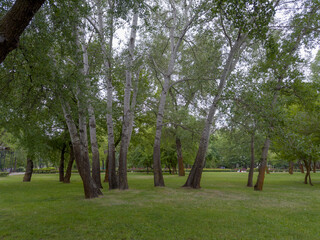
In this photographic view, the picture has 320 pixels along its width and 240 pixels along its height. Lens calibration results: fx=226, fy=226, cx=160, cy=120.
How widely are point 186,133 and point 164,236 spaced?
16.2 m

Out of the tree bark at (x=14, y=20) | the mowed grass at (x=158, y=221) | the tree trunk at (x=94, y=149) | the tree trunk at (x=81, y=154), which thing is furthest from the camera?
the tree trunk at (x=94, y=149)

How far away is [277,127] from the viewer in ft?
32.7

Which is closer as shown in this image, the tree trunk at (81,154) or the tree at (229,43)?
the tree at (229,43)

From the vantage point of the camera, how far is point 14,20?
4.02 metres

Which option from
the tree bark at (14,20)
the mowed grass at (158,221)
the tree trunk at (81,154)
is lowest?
the mowed grass at (158,221)

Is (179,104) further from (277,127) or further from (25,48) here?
(25,48)

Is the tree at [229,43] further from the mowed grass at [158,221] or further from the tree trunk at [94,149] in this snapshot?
the tree trunk at [94,149]

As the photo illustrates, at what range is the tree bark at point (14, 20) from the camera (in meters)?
3.98

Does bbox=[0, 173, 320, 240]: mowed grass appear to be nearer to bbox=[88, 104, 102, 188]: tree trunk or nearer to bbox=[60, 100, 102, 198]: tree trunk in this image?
bbox=[60, 100, 102, 198]: tree trunk

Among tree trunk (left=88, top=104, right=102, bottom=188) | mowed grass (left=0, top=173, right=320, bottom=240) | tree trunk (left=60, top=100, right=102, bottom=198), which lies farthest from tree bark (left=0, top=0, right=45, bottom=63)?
tree trunk (left=88, top=104, right=102, bottom=188)

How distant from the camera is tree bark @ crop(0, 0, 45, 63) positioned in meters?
3.98

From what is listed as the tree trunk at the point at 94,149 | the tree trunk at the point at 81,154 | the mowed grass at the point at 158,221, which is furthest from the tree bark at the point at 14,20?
the tree trunk at the point at 94,149

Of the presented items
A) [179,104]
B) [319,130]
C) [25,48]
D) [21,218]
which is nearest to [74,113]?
[25,48]

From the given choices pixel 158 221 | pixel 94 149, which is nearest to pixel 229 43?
pixel 94 149
